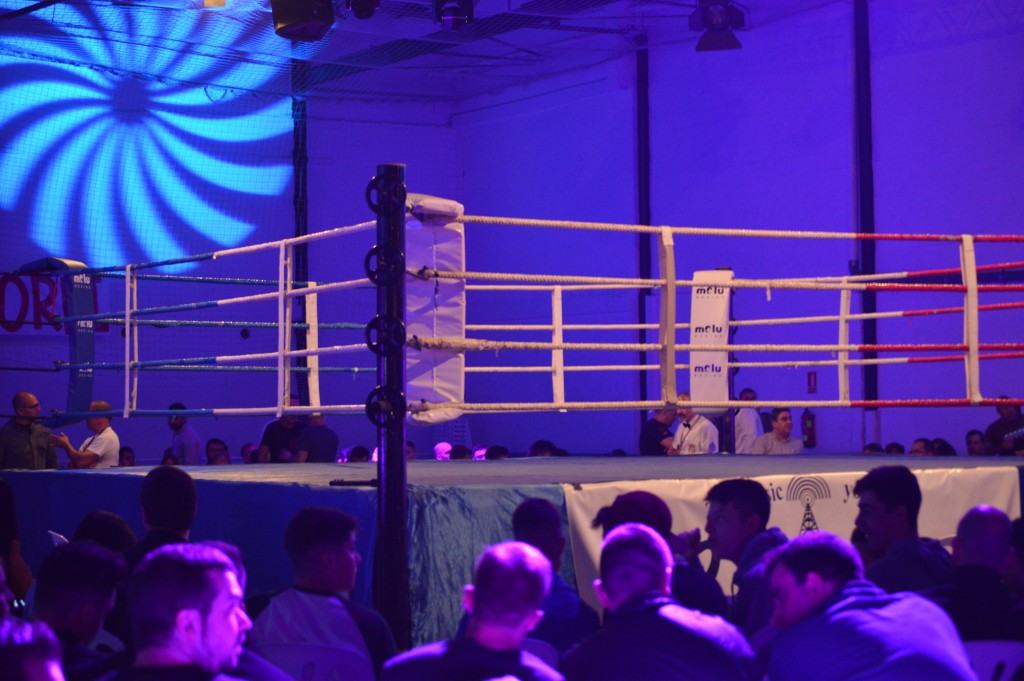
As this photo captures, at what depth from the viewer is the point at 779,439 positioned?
316 inches

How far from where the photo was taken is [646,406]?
179 inches

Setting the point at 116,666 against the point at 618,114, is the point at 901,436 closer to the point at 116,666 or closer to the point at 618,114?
the point at 618,114

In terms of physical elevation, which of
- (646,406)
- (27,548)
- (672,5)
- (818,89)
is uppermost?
(672,5)

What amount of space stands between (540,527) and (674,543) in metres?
0.56

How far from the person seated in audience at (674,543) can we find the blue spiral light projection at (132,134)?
8073mm

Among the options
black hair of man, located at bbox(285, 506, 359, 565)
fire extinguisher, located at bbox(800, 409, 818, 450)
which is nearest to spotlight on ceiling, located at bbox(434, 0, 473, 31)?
fire extinguisher, located at bbox(800, 409, 818, 450)

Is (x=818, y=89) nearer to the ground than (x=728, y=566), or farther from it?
farther from it

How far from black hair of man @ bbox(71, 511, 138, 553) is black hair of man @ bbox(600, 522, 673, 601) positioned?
1.58 metres

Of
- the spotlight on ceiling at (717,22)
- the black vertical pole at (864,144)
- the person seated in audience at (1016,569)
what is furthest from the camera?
the black vertical pole at (864,144)

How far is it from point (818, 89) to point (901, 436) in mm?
3309

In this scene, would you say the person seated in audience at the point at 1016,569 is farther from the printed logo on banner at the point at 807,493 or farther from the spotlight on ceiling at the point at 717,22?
the spotlight on ceiling at the point at 717,22

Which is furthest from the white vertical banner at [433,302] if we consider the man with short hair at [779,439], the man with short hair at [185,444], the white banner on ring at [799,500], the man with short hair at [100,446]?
the man with short hair at [185,444]

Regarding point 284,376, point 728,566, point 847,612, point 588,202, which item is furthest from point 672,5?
point 847,612

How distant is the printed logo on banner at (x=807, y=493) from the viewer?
4293 millimetres
